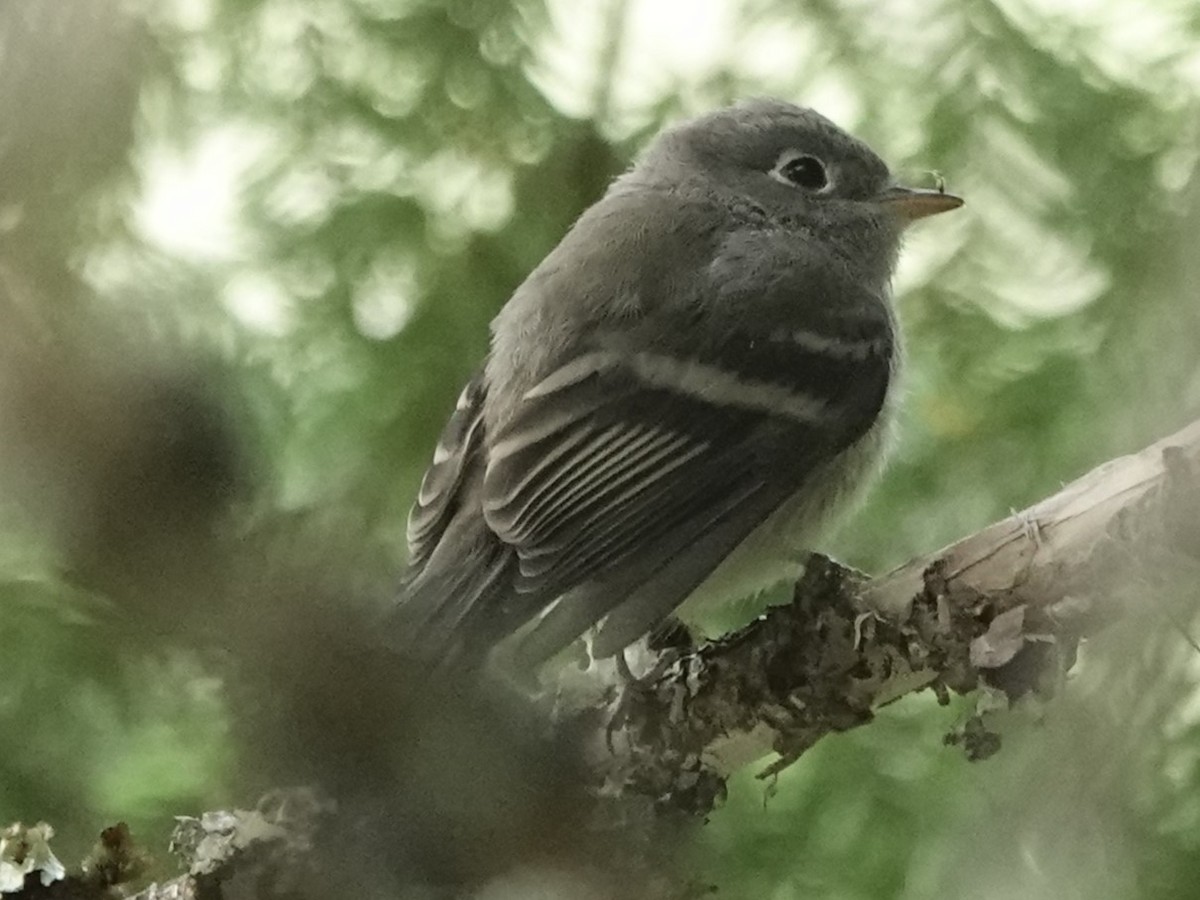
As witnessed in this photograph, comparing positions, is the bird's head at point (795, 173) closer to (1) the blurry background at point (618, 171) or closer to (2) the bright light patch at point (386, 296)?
(1) the blurry background at point (618, 171)

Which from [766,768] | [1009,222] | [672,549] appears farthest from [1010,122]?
[766,768]

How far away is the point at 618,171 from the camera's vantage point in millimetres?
Answer: 1171

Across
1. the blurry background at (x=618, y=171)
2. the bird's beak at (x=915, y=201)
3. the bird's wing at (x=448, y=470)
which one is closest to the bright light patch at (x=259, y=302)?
the blurry background at (x=618, y=171)

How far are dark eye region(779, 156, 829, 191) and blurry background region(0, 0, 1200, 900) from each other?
17cm

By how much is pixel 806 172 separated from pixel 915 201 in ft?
0.77

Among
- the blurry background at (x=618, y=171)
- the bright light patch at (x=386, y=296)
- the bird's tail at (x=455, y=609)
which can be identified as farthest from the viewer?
the bright light patch at (x=386, y=296)

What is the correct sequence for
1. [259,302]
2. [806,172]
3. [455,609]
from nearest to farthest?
[455,609] → [259,302] → [806,172]

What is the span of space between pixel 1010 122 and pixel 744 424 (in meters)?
0.30

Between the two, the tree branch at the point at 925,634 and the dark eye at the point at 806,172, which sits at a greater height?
the dark eye at the point at 806,172

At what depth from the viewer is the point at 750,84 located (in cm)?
114

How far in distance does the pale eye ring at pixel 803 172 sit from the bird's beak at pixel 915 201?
0.09 meters

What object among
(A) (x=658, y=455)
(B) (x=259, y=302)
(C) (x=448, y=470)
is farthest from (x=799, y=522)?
(B) (x=259, y=302)

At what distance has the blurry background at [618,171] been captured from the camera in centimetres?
64

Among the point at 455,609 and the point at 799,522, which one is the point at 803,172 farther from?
the point at 455,609
